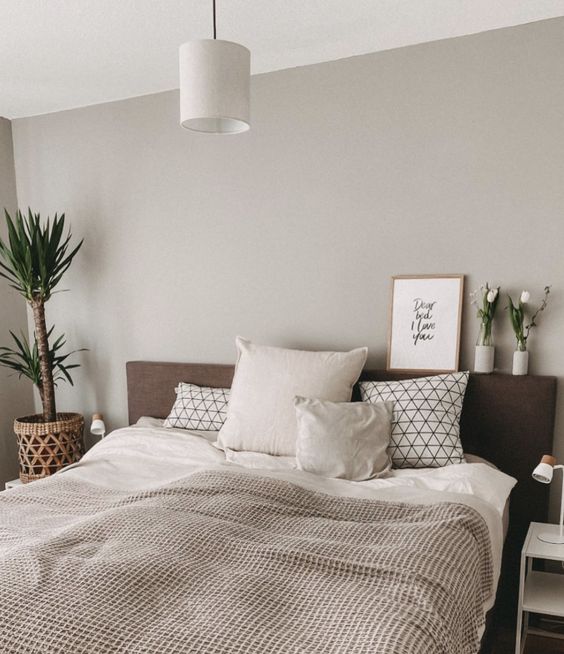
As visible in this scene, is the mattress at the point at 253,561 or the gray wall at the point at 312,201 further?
the gray wall at the point at 312,201

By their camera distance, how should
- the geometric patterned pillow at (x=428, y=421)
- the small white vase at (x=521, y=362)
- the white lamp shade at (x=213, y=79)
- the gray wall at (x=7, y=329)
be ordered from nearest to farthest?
the white lamp shade at (x=213, y=79) → the geometric patterned pillow at (x=428, y=421) → the small white vase at (x=521, y=362) → the gray wall at (x=7, y=329)

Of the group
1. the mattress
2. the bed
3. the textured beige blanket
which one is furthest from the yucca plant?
the textured beige blanket

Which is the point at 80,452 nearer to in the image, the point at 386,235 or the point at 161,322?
the point at 161,322

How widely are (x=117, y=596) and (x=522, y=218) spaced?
2202mm

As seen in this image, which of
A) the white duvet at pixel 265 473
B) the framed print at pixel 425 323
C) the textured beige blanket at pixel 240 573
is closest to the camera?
the textured beige blanket at pixel 240 573

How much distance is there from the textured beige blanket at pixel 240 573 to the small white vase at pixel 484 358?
87 cm

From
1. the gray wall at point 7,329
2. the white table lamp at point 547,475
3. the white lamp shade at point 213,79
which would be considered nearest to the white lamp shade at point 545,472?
the white table lamp at point 547,475

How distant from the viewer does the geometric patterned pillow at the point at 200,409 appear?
3014 millimetres

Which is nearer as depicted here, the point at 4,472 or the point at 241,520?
the point at 241,520

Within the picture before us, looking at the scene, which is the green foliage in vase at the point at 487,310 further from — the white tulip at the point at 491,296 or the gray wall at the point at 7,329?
the gray wall at the point at 7,329

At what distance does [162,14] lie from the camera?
2498 millimetres

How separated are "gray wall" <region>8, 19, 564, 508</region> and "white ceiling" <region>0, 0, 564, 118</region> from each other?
0.13 m

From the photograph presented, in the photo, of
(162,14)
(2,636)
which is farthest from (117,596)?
(162,14)

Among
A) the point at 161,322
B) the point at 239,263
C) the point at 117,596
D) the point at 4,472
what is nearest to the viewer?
the point at 117,596
